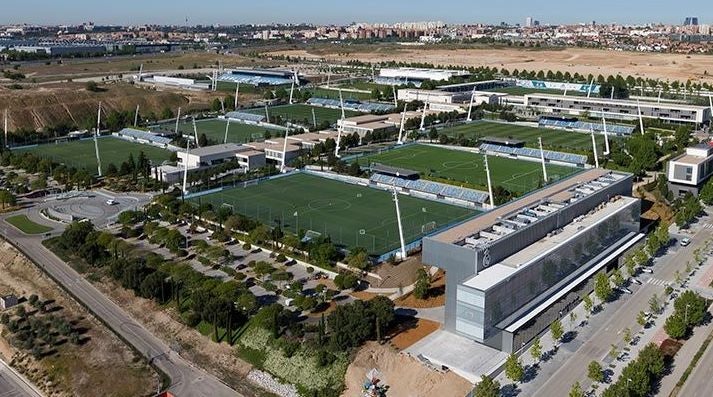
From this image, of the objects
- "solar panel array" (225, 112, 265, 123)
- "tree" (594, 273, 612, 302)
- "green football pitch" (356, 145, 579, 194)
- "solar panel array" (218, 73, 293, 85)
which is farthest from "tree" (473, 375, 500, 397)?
"solar panel array" (218, 73, 293, 85)

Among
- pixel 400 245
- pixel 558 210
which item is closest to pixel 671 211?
pixel 558 210

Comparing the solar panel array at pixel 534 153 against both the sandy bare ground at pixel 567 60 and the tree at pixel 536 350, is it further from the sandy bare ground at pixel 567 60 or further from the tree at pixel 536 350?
the sandy bare ground at pixel 567 60

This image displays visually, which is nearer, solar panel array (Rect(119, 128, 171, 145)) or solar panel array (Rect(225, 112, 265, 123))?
solar panel array (Rect(119, 128, 171, 145))

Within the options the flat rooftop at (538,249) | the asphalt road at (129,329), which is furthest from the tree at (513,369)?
the asphalt road at (129,329)

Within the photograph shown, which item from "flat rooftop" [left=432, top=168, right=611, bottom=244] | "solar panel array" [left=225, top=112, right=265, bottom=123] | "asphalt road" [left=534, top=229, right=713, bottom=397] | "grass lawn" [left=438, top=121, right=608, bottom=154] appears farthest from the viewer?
"solar panel array" [left=225, top=112, right=265, bottom=123]

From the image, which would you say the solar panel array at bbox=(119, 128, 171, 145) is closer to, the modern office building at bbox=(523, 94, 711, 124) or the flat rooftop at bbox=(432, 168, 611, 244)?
the flat rooftop at bbox=(432, 168, 611, 244)

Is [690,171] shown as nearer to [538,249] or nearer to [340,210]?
[538,249]
